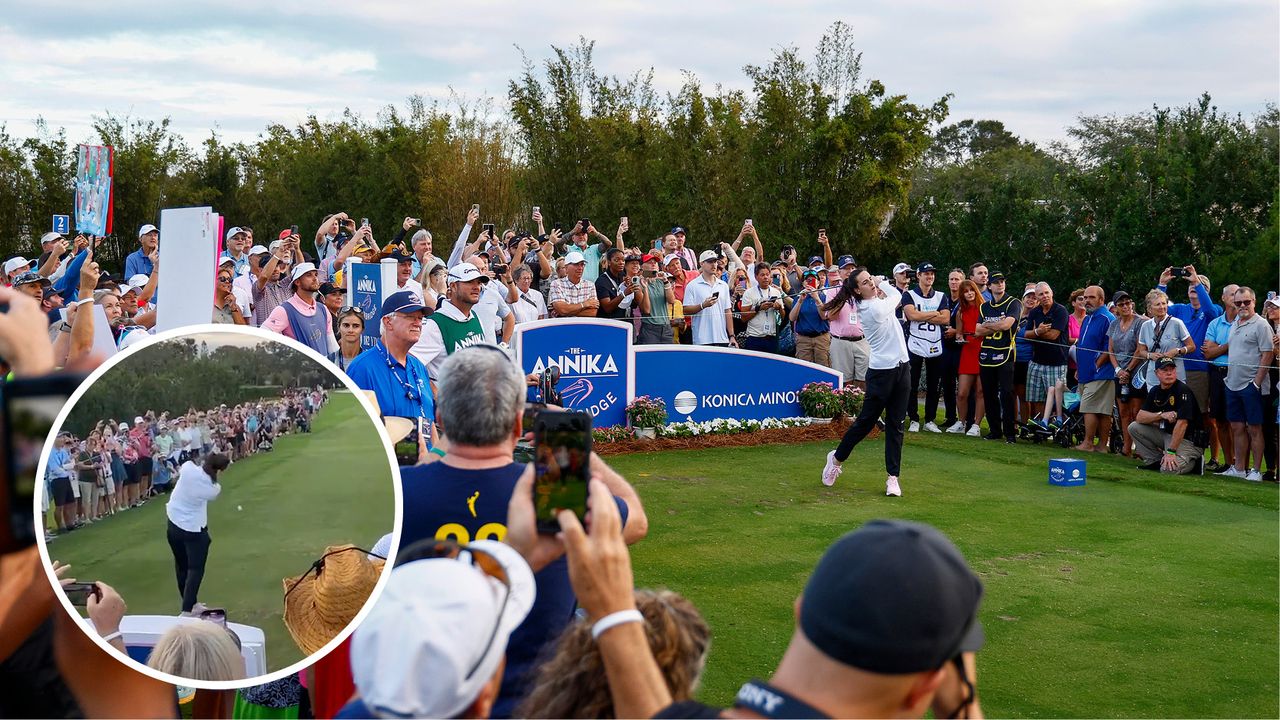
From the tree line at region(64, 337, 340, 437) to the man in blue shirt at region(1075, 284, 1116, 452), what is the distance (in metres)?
12.5

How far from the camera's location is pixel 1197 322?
13.3 metres

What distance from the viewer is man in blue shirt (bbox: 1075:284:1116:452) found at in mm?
13445

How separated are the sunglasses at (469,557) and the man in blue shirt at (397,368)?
10.9ft

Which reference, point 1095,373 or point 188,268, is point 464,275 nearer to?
point 188,268

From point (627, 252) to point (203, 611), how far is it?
505 inches

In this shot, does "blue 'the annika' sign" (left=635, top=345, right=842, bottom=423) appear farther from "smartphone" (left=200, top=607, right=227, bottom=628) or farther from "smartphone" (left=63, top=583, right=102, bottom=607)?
"smartphone" (left=63, top=583, right=102, bottom=607)

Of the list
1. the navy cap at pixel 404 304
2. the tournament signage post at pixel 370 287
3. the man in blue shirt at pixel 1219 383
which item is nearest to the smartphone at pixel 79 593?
the navy cap at pixel 404 304

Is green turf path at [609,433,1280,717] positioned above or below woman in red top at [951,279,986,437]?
below

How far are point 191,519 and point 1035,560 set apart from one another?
7179mm

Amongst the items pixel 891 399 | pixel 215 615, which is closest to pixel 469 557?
pixel 215 615

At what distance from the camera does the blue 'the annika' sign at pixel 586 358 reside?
12.5 meters

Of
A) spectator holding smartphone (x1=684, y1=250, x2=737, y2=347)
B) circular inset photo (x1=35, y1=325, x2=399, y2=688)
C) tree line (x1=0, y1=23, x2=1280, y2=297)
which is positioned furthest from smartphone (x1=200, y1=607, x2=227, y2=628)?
tree line (x1=0, y1=23, x2=1280, y2=297)

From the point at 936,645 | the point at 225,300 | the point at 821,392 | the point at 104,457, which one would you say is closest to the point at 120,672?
the point at 104,457

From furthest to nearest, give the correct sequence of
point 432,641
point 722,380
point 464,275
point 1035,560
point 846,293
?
1. point 722,380
2. point 846,293
3. point 464,275
4. point 1035,560
5. point 432,641
